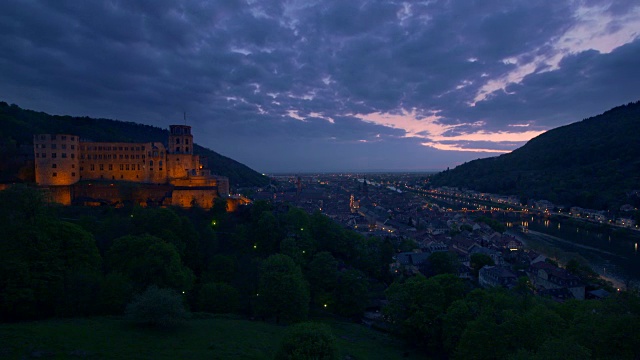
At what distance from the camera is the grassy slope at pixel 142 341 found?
39.8 feet

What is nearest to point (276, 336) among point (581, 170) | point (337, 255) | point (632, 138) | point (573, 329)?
point (573, 329)

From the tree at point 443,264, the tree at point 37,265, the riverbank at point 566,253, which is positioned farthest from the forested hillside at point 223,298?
the riverbank at point 566,253

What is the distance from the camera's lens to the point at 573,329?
13.6 meters

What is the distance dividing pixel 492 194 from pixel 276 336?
12372 cm

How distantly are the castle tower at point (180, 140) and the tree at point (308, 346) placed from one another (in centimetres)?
3536

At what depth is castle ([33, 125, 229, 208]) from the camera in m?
34.2

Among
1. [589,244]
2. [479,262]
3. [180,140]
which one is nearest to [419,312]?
[479,262]

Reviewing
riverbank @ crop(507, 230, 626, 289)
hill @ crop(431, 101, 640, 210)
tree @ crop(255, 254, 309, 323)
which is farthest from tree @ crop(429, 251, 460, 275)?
hill @ crop(431, 101, 640, 210)

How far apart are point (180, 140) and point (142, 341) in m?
32.9

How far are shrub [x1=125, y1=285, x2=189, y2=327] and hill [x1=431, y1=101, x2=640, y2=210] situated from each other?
91777 mm

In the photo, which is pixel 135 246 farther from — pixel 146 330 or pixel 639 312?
pixel 639 312

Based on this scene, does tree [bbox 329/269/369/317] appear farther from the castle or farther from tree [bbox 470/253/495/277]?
tree [bbox 470/253/495/277]

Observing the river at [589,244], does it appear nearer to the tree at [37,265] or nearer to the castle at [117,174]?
the castle at [117,174]

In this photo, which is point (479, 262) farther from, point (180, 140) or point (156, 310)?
point (180, 140)
